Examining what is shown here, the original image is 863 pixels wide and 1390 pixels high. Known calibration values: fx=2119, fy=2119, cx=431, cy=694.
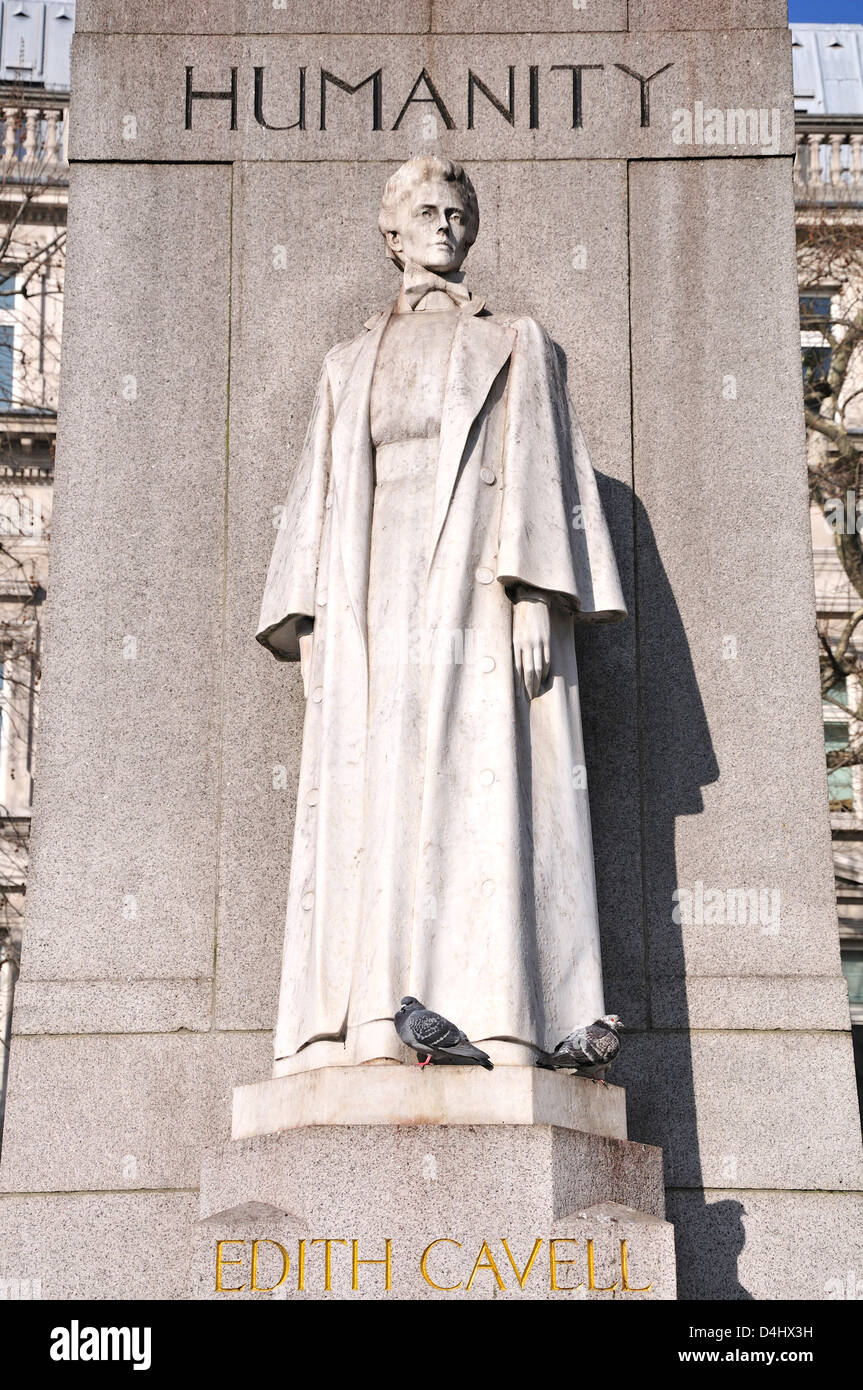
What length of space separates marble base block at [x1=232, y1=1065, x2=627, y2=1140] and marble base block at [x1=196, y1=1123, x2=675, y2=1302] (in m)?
0.12

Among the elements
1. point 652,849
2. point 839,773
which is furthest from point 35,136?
point 652,849

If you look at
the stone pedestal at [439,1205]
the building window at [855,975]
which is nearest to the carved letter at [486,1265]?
the stone pedestal at [439,1205]

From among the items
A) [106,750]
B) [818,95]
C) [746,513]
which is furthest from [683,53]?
[818,95]

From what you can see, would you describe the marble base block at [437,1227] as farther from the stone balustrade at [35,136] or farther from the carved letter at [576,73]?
the stone balustrade at [35,136]

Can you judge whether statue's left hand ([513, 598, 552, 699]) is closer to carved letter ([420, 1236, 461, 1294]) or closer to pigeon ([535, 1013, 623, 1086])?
pigeon ([535, 1013, 623, 1086])

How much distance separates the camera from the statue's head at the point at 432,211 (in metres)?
9.84

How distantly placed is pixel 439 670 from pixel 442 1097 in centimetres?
185

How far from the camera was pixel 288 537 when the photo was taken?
9594 mm

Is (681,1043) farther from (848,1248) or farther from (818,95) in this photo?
(818,95)

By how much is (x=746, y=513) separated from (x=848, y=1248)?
12.2ft

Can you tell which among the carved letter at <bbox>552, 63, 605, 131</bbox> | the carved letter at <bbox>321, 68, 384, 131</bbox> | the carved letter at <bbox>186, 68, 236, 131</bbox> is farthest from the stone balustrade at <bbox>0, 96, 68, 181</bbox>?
the carved letter at <bbox>552, 63, 605, 131</bbox>

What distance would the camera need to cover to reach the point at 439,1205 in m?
7.65

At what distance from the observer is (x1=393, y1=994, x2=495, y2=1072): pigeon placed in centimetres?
792
